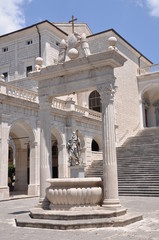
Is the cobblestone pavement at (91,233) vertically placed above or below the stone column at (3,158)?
below

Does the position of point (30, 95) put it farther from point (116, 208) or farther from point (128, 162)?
point (116, 208)

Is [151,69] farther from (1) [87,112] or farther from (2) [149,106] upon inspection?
(1) [87,112]

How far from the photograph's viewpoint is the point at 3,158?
1750 cm

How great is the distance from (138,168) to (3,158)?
9238 mm

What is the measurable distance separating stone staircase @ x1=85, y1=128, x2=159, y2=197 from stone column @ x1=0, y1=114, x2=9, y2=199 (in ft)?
22.5

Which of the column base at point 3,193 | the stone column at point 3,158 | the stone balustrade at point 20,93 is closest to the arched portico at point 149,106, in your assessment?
the stone balustrade at point 20,93

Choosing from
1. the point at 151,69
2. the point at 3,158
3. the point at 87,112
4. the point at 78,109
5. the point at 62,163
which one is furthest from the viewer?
the point at 151,69

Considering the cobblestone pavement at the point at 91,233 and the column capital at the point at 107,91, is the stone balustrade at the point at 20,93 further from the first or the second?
the cobblestone pavement at the point at 91,233

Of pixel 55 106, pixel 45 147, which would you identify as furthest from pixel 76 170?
pixel 55 106

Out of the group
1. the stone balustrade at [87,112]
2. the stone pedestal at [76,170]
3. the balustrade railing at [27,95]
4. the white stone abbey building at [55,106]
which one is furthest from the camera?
the stone balustrade at [87,112]

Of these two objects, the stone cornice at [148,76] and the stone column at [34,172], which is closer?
the stone column at [34,172]

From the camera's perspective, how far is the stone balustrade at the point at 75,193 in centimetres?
920

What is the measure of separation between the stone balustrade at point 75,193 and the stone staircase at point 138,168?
8.50m

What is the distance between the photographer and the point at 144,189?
58.8 feet
